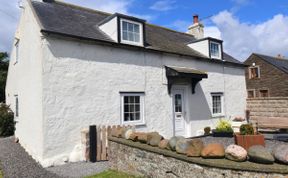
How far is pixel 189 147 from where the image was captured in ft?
15.5

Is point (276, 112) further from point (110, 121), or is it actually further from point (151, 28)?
point (110, 121)

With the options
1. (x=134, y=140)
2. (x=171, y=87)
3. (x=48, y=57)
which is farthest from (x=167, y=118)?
(x=48, y=57)

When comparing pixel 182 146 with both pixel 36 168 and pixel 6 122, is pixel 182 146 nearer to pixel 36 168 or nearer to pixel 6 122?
pixel 36 168

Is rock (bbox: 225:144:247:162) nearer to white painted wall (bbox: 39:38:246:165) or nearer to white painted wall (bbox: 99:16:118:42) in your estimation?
white painted wall (bbox: 39:38:246:165)

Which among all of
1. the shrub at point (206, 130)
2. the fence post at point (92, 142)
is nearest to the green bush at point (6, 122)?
the fence post at point (92, 142)

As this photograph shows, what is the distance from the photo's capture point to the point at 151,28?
47.9ft

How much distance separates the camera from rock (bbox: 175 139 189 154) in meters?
4.84

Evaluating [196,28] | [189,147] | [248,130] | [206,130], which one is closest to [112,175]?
[189,147]

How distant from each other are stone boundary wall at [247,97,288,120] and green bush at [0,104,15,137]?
46.1ft

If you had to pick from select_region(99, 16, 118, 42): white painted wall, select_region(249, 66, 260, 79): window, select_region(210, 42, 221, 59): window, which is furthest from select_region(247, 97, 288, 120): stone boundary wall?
select_region(249, 66, 260, 79): window

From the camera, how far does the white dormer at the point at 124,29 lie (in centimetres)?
1004

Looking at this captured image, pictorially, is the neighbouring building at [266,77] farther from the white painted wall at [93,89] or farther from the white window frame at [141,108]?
the white window frame at [141,108]

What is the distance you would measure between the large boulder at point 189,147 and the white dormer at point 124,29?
6166 millimetres

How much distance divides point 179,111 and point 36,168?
724cm
